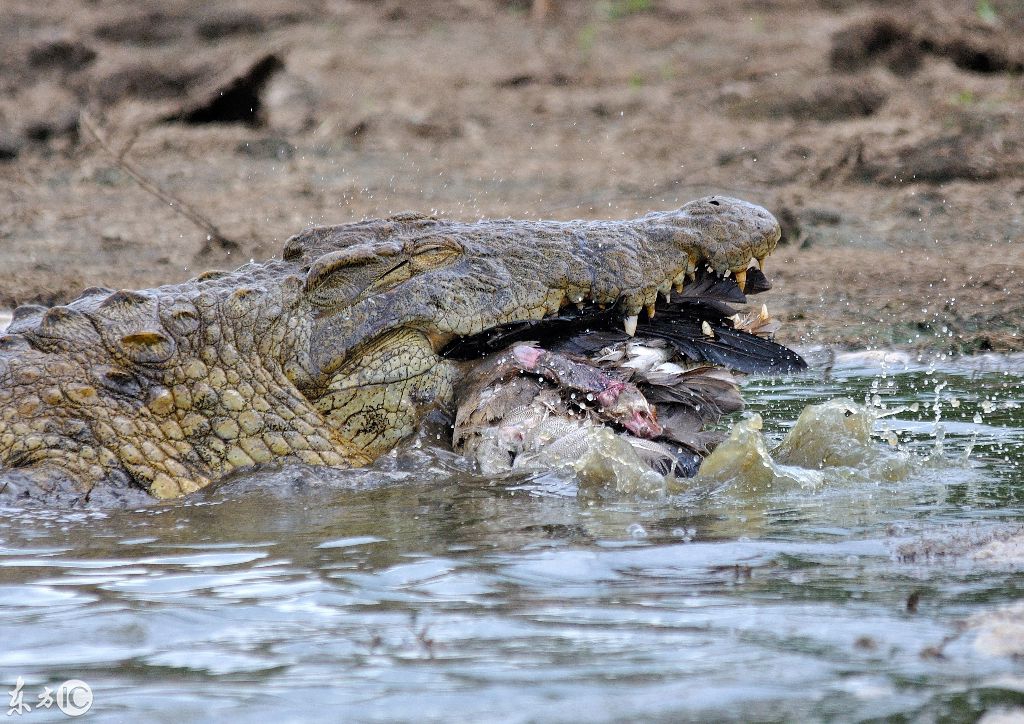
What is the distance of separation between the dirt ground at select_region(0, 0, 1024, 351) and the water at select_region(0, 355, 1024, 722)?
11.9 ft

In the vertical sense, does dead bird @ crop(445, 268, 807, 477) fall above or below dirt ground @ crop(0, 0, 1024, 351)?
below

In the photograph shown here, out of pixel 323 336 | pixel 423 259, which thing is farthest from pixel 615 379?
pixel 323 336

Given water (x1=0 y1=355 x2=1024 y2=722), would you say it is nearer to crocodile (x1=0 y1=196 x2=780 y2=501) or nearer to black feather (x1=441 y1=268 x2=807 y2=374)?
crocodile (x1=0 y1=196 x2=780 y2=501)

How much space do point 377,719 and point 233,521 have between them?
65.7 inches

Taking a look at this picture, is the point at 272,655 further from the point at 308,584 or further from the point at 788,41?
the point at 788,41

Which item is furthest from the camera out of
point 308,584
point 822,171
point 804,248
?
point 822,171

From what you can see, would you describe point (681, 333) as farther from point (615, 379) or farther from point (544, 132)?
point (544, 132)

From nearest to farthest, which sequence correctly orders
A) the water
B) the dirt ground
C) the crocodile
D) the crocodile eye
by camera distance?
the water, the crocodile, the crocodile eye, the dirt ground

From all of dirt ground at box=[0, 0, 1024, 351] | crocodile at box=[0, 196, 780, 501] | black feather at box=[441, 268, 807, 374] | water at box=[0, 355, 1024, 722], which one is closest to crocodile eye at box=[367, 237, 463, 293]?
crocodile at box=[0, 196, 780, 501]

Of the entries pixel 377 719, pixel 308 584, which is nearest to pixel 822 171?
pixel 308 584

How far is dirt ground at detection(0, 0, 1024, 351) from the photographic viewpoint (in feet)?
28.3

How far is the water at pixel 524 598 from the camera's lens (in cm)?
246

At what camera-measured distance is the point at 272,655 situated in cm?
273

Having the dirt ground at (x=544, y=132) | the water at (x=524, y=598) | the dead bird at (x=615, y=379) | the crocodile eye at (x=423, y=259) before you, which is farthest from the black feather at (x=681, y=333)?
Result: the dirt ground at (x=544, y=132)
